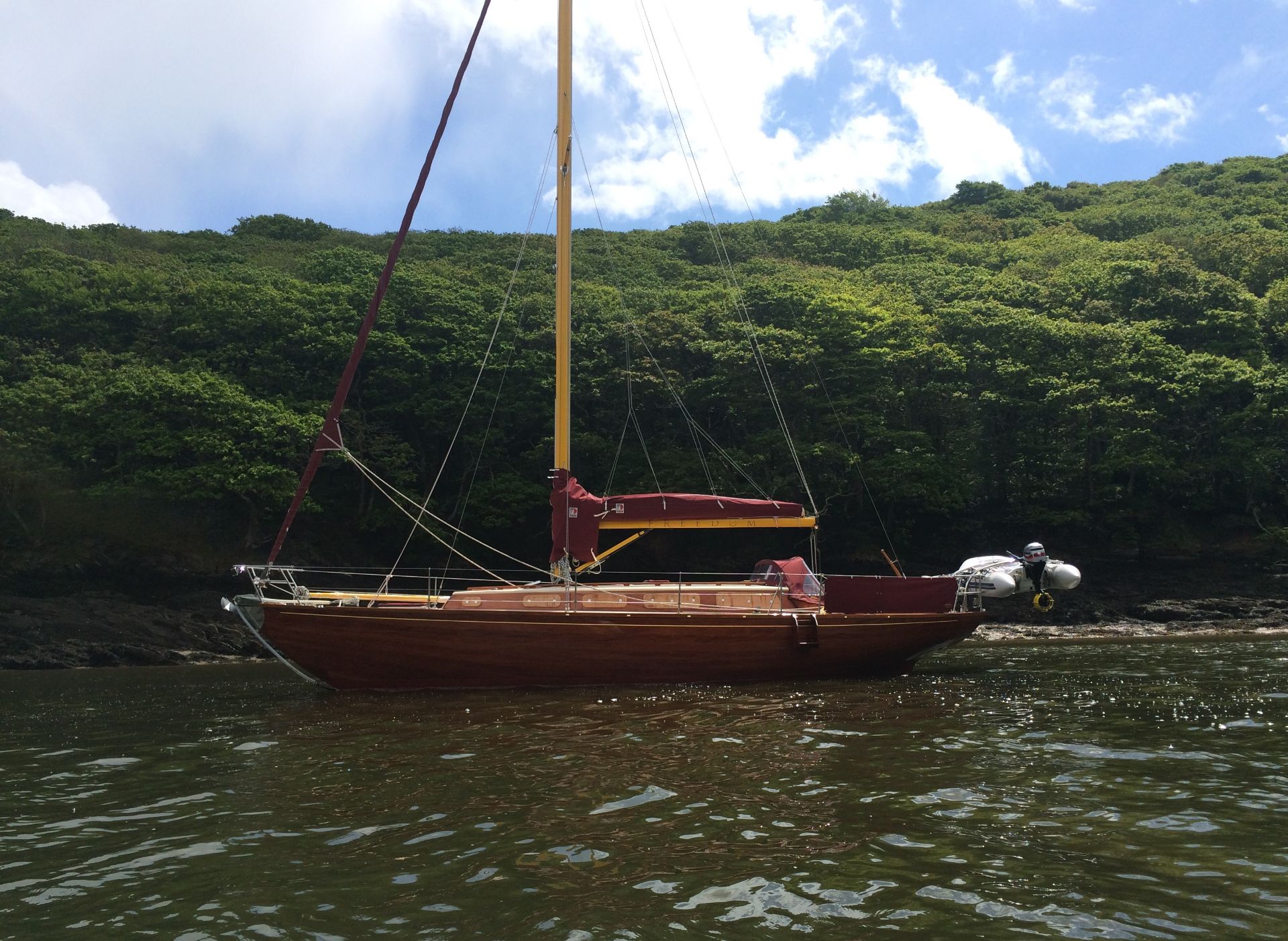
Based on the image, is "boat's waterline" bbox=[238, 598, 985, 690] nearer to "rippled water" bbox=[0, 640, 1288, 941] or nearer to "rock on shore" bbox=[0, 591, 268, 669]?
"rippled water" bbox=[0, 640, 1288, 941]

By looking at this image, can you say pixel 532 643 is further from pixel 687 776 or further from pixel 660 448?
pixel 660 448

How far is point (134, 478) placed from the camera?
2872cm

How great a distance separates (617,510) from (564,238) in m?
5.08

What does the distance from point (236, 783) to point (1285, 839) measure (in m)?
8.51

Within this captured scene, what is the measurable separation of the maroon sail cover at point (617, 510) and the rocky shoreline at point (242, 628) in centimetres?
876

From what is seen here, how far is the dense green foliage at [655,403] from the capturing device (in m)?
29.7

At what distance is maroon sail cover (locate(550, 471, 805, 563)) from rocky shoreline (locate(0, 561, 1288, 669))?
28.7 feet

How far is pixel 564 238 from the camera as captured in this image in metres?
17.0

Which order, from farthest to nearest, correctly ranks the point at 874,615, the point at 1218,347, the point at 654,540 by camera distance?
the point at 1218,347, the point at 654,540, the point at 874,615

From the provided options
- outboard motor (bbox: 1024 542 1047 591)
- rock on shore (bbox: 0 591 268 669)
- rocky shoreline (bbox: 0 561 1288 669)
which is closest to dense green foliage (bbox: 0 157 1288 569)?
rocky shoreline (bbox: 0 561 1288 669)

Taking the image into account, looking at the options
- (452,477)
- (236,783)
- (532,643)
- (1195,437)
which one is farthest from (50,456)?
(1195,437)

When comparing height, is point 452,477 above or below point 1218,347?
below

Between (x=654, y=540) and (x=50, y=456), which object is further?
(x=654, y=540)

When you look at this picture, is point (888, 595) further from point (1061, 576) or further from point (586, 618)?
point (586, 618)
